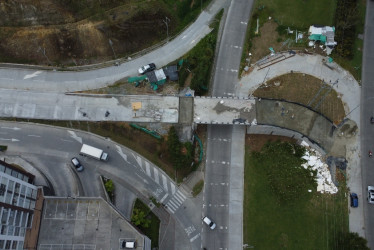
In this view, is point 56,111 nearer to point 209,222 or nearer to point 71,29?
point 71,29

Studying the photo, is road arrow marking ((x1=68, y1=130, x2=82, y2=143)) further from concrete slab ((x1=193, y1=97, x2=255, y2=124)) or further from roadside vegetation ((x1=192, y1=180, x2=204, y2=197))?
roadside vegetation ((x1=192, y1=180, x2=204, y2=197))

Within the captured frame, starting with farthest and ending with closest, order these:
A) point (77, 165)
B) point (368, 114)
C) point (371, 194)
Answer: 1. point (368, 114)
2. point (371, 194)
3. point (77, 165)

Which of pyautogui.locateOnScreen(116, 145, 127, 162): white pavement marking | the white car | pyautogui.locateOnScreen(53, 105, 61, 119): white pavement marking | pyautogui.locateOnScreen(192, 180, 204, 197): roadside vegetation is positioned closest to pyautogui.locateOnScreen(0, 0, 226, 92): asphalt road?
pyautogui.locateOnScreen(53, 105, 61, 119): white pavement marking

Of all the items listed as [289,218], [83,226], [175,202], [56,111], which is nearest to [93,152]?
[56,111]

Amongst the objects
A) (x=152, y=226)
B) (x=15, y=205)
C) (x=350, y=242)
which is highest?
(x=15, y=205)

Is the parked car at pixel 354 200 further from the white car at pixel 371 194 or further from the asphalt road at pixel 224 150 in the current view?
the asphalt road at pixel 224 150

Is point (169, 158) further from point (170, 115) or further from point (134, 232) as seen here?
point (134, 232)

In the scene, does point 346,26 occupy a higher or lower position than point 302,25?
lower
